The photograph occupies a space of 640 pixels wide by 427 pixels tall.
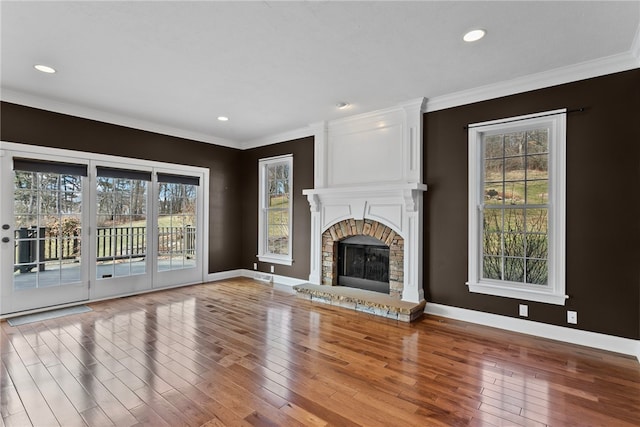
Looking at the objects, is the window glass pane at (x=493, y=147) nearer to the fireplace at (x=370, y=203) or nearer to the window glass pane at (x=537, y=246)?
the fireplace at (x=370, y=203)

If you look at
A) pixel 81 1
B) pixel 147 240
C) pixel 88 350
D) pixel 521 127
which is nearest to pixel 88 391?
pixel 88 350

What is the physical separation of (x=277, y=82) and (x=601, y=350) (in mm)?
4378

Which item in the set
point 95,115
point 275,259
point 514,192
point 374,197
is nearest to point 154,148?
point 95,115

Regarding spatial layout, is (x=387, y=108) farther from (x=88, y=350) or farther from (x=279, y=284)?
(x=88, y=350)

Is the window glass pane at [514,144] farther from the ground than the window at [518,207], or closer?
farther from the ground

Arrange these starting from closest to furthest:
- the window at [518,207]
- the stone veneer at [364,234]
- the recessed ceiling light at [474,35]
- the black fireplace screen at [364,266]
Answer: the recessed ceiling light at [474,35] < the window at [518,207] < the stone veneer at [364,234] < the black fireplace screen at [364,266]

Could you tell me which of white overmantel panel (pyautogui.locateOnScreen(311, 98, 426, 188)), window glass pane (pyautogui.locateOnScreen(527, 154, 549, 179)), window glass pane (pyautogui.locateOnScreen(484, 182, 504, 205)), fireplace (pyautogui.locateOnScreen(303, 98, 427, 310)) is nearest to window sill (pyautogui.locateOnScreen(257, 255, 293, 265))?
fireplace (pyautogui.locateOnScreen(303, 98, 427, 310))

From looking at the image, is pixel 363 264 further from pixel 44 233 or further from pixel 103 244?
pixel 44 233

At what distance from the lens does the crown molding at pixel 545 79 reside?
308 centimetres

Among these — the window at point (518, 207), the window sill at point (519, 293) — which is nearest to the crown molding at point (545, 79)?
the window at point (518, 207)

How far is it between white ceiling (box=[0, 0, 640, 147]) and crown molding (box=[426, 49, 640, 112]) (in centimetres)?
3

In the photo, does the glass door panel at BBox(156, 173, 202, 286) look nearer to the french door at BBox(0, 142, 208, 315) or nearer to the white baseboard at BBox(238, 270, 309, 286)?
the french door at BBox(0, 142, 208, 315)

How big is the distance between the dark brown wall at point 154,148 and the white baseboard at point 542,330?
4156 mm

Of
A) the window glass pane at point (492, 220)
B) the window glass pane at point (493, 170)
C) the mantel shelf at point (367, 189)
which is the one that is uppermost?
the window glass pane at point (493, 170)
